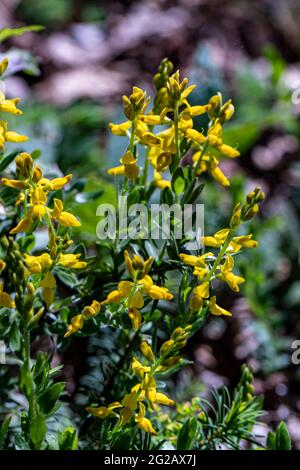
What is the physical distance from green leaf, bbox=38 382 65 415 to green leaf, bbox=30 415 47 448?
0.05 feet

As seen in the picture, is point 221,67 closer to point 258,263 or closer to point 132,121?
point 258,263

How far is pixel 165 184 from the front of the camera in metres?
1.16

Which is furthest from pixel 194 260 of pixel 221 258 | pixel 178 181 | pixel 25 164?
pixel 25 164

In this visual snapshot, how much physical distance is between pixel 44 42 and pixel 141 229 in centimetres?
292

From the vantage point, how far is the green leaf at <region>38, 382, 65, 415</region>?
3.05 feet

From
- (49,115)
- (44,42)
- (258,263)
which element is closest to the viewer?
(258,263)

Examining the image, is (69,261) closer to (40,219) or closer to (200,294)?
(40,219)

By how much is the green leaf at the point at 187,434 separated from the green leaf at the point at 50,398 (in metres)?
0.21

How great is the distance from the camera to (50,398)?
938mm

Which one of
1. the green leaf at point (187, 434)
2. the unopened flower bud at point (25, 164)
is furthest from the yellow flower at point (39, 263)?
the green leaf at point (187, 434)

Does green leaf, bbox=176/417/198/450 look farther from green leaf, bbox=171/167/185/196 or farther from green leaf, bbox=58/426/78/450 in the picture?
green leaf, bbox=171/167/185/196

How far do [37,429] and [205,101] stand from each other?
1129 millimetres

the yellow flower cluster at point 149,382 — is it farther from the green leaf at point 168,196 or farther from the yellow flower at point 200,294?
the green leaf at point 168,196

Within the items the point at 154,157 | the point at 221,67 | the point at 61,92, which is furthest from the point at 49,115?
the point at 154,157
